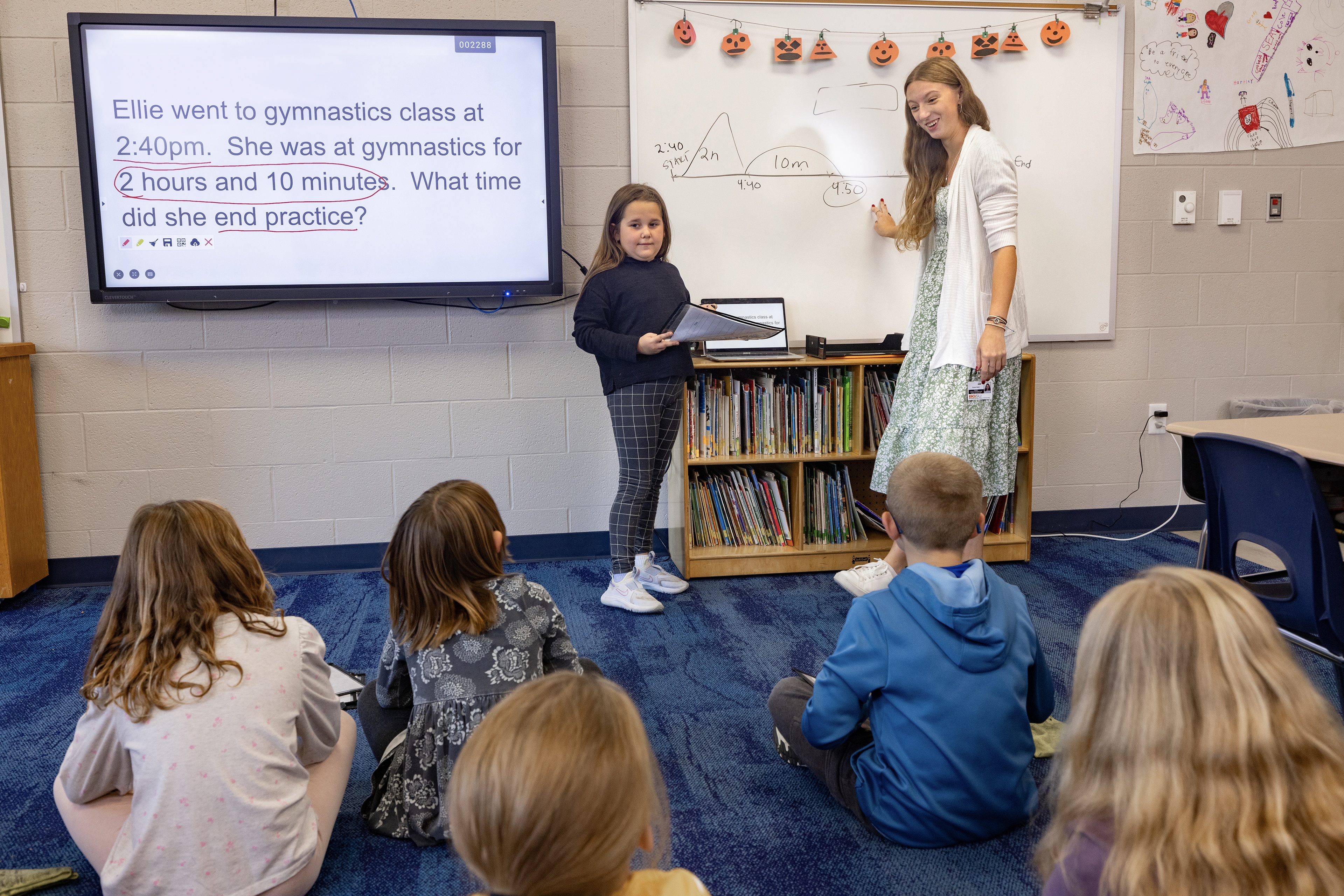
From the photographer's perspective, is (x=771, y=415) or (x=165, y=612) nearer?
(x=165, y=612)

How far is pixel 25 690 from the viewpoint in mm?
2363

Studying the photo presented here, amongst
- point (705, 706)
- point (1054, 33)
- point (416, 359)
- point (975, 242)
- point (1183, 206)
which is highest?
point (1054, 33)

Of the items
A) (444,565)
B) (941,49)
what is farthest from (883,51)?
(444,565)

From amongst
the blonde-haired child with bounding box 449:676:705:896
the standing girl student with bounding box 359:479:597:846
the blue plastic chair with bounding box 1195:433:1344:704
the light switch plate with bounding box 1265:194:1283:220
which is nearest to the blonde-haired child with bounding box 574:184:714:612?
the standing girl student with bounding box 359:479:597:846

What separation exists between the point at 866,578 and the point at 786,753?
3.40ft

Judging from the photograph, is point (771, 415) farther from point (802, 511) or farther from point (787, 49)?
point (787, 49)

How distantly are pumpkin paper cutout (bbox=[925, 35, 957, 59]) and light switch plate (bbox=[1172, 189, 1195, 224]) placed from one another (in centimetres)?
99

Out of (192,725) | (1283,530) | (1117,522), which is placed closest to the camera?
(192,725)

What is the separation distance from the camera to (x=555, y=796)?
0.73 m

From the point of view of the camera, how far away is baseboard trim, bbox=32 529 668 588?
3.26 meters

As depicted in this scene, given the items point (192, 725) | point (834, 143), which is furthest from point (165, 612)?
point (834, 143)

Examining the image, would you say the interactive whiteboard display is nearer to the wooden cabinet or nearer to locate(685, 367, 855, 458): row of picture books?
the wooden cabinet

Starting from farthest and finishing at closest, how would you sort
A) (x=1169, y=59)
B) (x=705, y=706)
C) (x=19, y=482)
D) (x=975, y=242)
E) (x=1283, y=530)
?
(x=1169, y=59) → (x=19, y=482) → (x=975, y=242) → (x=705, y=706) → (x=1283, y=530)

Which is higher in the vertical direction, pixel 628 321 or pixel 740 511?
pixel 628 321
